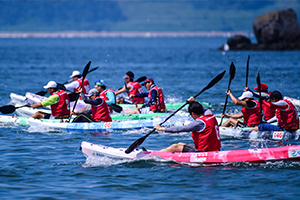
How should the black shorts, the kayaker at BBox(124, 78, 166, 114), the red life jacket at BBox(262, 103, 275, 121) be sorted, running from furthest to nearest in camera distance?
1. the kayaker at BBox(124, 78, 166, 114)
2. the red life jacket at BBox(262, 103, 275, 121)
3. the black shorts

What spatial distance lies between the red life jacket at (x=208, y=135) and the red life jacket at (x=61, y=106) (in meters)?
6.67

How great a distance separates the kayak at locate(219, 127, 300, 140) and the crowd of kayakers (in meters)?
0.13

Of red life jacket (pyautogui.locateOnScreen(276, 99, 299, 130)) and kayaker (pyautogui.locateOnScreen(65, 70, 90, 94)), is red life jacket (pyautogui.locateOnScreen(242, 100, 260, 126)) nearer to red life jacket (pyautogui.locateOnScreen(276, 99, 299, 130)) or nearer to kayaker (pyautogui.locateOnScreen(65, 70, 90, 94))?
red life jacket (pyautogui.locateOnScreen(276, 99, 299, 130))

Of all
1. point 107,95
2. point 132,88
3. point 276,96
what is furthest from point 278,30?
point 276,96

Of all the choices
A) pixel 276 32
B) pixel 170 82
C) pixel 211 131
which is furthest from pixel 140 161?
pixel 276 32

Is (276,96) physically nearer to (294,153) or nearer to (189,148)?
(294,153)

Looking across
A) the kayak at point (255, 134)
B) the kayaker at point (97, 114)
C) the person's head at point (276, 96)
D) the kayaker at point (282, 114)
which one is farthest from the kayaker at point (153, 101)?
the person's head at point (276, 96)

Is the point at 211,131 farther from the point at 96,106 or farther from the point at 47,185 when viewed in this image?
the point at 96,106

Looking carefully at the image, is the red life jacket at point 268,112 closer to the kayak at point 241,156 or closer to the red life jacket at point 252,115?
the red life jacket at point 252,115

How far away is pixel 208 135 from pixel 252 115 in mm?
4395

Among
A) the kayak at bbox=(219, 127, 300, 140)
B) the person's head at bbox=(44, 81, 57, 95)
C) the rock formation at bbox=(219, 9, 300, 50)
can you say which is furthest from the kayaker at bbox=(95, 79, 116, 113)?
the rock formation at bbox=(219, 9, 300, 50)

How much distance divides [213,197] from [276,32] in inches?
2397

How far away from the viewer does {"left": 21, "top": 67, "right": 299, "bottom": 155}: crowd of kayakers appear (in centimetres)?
982

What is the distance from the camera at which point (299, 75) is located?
35.2m
